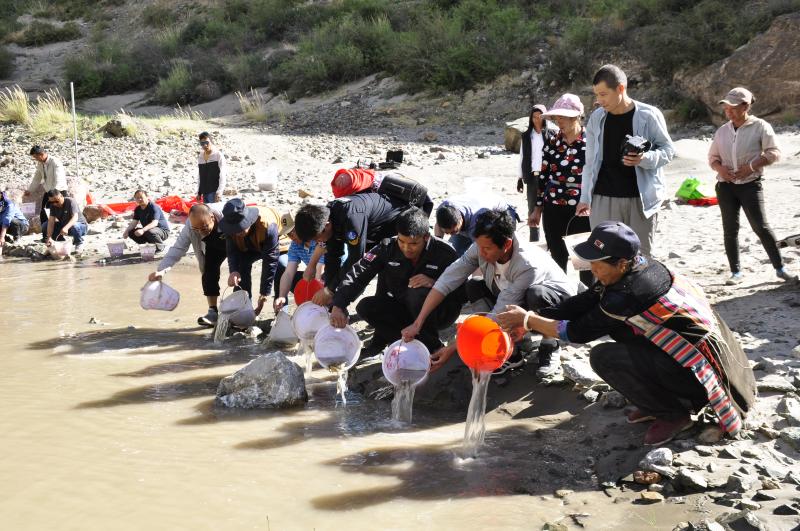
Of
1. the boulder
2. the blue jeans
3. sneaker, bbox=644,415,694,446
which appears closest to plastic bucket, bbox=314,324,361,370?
sneaker, bbox=644,415,694,446

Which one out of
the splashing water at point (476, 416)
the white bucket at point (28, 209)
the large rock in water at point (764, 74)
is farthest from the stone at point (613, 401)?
the large rock in water at point (764, 74)

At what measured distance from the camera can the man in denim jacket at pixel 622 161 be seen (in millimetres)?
5234

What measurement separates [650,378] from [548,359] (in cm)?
121

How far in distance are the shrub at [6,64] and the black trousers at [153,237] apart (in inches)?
863

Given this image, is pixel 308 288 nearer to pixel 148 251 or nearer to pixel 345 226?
pixel 345 226

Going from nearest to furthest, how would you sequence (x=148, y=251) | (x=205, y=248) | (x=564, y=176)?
(x=564, y=176) < (x=205, y=248) < (x=148, y=251)

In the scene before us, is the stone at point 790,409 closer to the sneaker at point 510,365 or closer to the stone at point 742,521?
the stone at point 742,521

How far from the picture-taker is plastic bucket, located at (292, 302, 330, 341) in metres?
6.18

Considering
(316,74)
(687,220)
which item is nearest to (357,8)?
(316,74)

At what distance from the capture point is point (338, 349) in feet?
19.3

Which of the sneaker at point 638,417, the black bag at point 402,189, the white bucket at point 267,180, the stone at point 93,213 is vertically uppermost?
the white bucket at point 267,180

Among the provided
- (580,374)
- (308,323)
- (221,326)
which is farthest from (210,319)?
(580,374)

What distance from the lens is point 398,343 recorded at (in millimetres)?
5254

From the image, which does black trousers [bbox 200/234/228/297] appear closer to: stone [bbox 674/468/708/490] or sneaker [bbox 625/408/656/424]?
sneaker [bbox 625/408/656/424]
